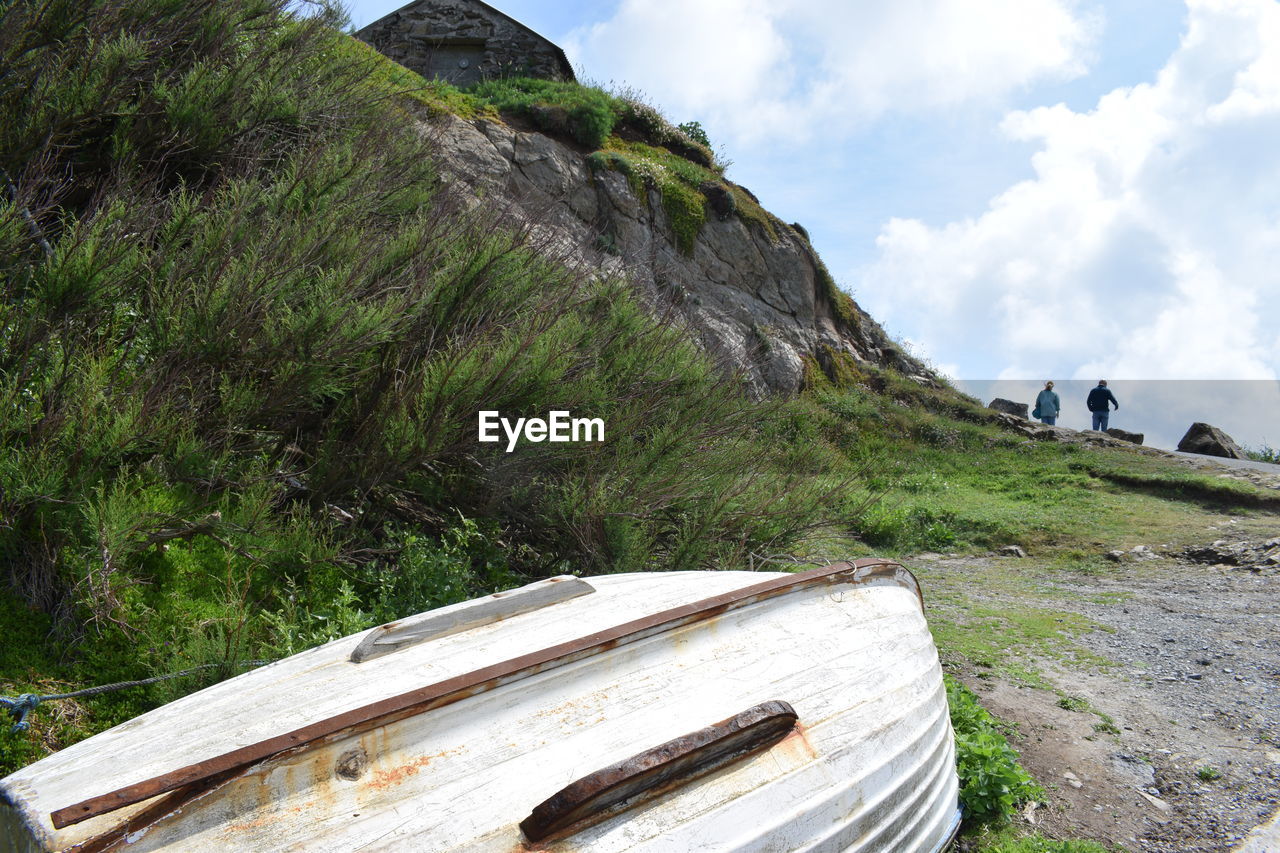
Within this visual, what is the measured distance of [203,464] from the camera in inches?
193

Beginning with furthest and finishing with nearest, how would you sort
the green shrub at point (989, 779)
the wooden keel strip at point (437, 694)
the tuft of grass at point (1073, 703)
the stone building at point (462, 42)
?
the stone building at point (462, 42) < the tuft of grass at point (1073, 703) < the green shrub at point (989, 779) < the wooden keel strip at point (437, 694)

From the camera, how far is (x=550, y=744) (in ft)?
8.77

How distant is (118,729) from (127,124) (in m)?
5.52

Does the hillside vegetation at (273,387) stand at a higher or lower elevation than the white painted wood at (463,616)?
higher

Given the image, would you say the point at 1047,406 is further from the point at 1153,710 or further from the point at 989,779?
the point at 989,779

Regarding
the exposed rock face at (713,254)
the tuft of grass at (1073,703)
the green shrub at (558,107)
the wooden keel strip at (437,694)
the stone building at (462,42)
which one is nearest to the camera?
the wooden keel strip at (437,694)

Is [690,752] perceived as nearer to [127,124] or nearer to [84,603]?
[84,603]

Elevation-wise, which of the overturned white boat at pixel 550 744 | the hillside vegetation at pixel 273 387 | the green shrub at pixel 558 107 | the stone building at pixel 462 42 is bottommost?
the overturned white boat at pixel 550 744

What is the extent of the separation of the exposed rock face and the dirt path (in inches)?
269

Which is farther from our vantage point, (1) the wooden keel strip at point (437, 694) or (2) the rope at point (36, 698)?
(2) the rope at point (36, 698)

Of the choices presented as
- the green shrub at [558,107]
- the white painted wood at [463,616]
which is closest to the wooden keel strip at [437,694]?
the white painted wood at [463,616]

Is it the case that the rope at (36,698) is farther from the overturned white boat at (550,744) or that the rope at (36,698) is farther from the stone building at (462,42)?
the stone building at (462,42)

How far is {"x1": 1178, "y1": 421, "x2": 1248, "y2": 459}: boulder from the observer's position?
19.8 m

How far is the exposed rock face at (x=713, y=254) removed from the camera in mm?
15047
